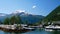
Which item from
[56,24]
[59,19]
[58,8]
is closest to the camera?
[56,24]

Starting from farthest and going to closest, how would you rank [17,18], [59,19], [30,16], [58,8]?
[30,16] < [58,8] < [59,19] < [17,18]

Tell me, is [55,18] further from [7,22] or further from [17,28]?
[17,28]

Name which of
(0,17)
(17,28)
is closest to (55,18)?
(17,28)

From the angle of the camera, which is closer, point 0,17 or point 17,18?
point 17,18

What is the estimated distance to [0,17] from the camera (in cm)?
5703

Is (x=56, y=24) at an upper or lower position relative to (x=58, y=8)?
lower

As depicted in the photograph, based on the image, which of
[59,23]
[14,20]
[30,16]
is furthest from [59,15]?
[30,16]

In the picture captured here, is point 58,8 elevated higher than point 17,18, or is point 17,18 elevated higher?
point 58,8

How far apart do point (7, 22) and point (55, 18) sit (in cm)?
1307

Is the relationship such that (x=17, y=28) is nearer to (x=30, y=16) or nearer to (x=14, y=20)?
(x=14, y=20)

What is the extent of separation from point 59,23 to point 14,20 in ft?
33.4

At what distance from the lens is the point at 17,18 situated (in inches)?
1068

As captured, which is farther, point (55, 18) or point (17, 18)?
point (55, 18)

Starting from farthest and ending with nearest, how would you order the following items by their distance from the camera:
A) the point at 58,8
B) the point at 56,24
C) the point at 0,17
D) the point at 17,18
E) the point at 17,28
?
the point at 0,17 < the point at 58,8 < the point at 56,24 < the point at 17,18 < the point at 17,28
